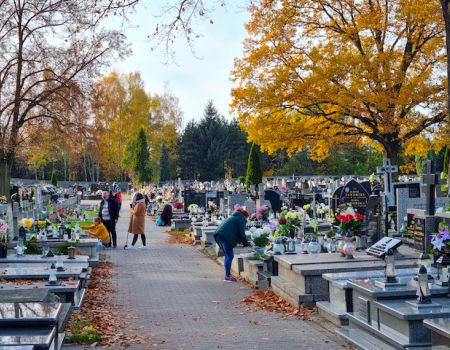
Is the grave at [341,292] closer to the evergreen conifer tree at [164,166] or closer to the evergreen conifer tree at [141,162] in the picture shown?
the evergreen conifer tree at [141,162]

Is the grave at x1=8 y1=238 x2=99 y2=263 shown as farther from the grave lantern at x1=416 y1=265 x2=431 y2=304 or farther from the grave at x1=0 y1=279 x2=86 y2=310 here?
the grave lantern at x1=416 y1=265 x2=431 y2=304

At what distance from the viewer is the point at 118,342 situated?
8.18 meters

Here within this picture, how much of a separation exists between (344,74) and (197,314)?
1749 centimetres

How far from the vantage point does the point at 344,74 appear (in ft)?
83.8

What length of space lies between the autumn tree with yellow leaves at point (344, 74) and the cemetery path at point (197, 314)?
450 inches

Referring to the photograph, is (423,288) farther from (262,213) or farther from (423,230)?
(262,213)

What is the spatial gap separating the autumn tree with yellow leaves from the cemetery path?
450 inches

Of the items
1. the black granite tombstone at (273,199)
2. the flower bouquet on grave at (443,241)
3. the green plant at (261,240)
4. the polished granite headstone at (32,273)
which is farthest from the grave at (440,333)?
the black granite tombstone at (273,199)

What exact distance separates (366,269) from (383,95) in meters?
15.9

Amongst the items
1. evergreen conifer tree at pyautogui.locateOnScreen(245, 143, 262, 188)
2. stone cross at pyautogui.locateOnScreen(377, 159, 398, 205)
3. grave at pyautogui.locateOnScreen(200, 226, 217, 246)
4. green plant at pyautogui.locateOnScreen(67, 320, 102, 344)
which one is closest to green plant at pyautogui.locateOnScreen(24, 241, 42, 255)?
grave at pyautogui.locateOnScreen(200, 226, 217, 246)

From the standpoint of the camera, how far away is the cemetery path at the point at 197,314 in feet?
26.6

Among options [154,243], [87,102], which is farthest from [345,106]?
[87,102]

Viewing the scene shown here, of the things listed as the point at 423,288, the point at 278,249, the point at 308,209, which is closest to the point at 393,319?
the point at 423,288

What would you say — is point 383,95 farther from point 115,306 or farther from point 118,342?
point 118,342
